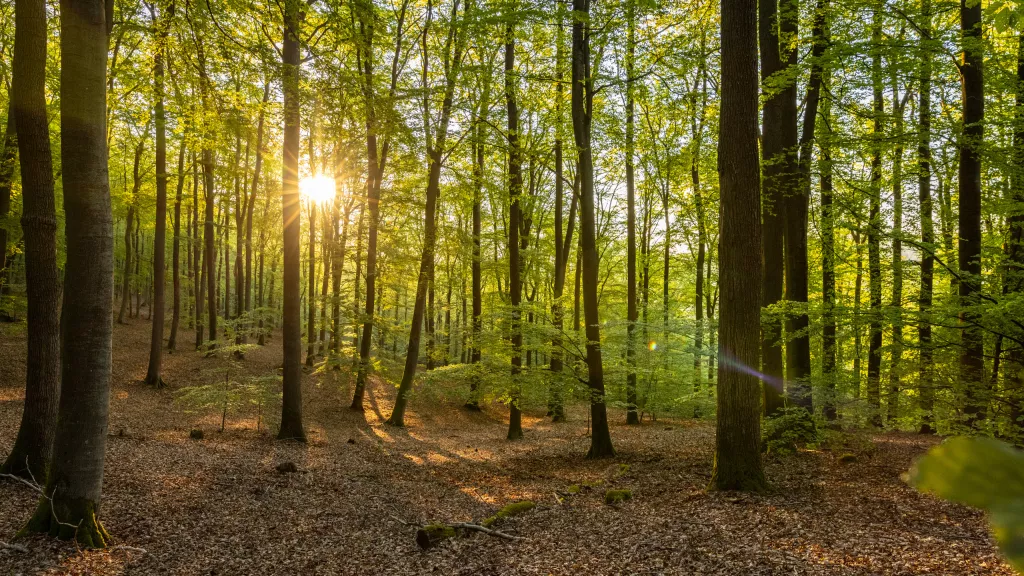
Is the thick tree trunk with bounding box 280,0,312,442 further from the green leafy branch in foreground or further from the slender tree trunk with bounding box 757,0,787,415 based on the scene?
the green leafy branch in foreground

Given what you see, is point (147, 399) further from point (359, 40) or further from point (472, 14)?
point (472, 14)

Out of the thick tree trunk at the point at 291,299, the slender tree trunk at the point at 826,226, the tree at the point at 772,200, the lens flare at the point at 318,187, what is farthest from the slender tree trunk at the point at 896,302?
the lens flare at the point at 318,187

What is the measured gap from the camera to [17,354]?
16453 mm

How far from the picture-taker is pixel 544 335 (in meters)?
11.5

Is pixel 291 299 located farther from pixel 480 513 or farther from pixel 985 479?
pixel 985 479

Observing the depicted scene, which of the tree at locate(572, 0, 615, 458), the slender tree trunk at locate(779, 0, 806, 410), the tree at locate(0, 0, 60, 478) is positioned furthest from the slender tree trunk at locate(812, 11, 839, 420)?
the tree at locate(0, 0, 60, 478)

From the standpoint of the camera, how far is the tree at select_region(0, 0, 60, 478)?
661cm

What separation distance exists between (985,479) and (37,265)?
366 inches

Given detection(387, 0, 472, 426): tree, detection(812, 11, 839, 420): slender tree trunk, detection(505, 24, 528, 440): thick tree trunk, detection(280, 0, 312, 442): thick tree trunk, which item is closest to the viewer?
detection(812, 11, 839, 420): slender tree trunk

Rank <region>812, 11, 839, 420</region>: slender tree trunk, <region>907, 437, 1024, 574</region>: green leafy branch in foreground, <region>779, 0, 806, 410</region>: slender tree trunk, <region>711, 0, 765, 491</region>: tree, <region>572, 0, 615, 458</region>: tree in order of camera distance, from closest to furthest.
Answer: <region>907, 437, 1024, 574</region>: green leafy branch in foreground < <region>711, 0, 765, 491</region>: tree < <region>812, 11, 839, 420</region>: slender tree trunk < <region>779, 0, 806, 410</region>: slender tree trunk < <region>572, 0, 615, 458</region>: tree

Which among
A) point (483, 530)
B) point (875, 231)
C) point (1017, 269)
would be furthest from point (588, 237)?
point (1017, 269)

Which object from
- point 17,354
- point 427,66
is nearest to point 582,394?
point 427,66

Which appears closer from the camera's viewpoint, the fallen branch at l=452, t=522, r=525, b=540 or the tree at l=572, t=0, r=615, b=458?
the fallen branch at l=452, t=522, r=525, b=540

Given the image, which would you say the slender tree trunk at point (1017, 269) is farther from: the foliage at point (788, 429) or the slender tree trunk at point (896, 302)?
the foliage at point (788, 429)
